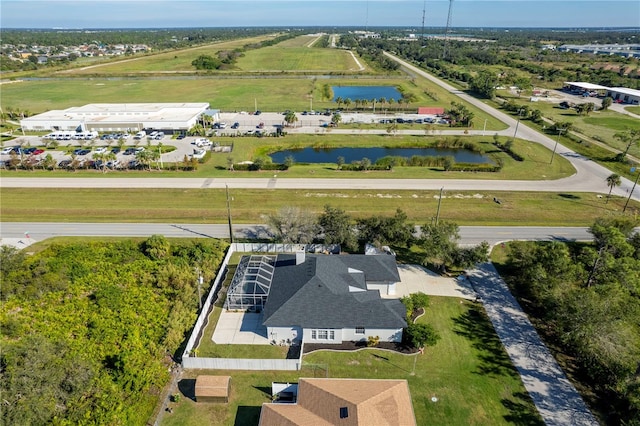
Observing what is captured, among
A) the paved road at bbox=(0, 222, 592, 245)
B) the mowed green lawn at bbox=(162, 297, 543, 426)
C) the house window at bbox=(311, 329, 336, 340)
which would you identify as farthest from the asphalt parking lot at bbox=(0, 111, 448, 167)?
the mowed green lawn at bbox=(162, 297, 543, 426)

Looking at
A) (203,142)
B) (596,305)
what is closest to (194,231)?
(203,142)

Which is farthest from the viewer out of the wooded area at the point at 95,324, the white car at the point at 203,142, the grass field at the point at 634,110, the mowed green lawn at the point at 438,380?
the grass field at the point at 634,110

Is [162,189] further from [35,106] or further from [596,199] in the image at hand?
[35,106]

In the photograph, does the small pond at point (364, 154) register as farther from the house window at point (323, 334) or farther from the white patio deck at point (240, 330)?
the house window at point (323, 334)

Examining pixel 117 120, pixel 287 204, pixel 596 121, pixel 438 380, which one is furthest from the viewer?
pixel 596 121

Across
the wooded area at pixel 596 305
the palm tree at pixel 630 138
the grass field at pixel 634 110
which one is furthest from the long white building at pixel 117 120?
the grass field at pixel 634 110

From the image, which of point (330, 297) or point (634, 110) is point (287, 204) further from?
point (634, 110)
